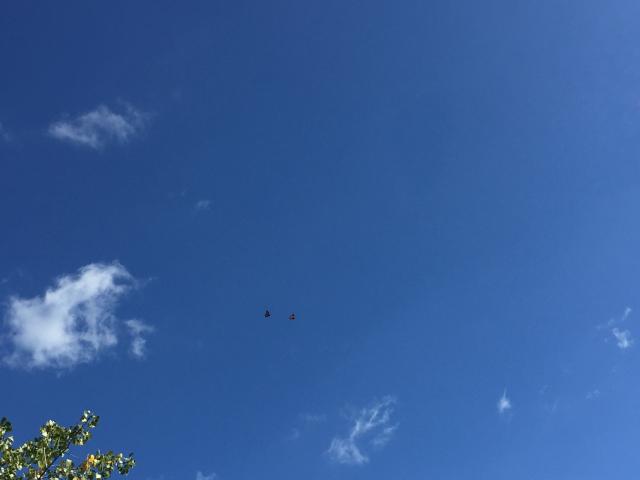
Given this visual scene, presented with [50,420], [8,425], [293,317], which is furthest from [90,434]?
[293,317]

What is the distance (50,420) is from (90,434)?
255cm

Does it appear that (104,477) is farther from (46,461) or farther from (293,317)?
(293,317)

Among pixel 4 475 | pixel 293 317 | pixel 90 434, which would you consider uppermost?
pixel 293 317

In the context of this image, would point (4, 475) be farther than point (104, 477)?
No

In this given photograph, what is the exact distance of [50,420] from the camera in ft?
109

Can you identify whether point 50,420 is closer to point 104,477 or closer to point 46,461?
point 46,461

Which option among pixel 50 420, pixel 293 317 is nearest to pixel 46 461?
pixel 50 420

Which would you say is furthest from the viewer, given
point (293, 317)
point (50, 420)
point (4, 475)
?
point (293, 317)

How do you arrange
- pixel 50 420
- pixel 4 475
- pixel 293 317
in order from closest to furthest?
pixel 4 475 < pixel 50 420 < pixel 293 317

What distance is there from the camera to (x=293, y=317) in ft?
190

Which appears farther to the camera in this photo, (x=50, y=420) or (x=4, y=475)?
(x=50, y=420)

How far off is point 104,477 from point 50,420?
15.5 ft

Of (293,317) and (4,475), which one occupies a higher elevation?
(293,317)

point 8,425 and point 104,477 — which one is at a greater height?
point 8,425
